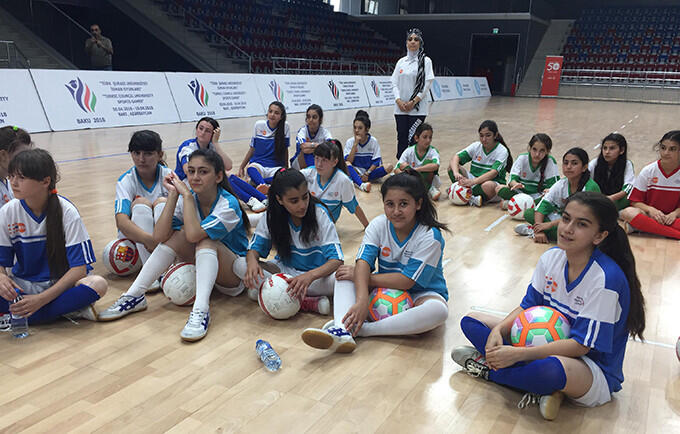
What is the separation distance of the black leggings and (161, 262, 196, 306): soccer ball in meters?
4.26

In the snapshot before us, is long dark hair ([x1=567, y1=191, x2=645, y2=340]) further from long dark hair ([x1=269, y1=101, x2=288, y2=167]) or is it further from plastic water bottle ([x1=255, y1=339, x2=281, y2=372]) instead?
long dark hair ([x1=269, y1=101, x2=288, y2=167])

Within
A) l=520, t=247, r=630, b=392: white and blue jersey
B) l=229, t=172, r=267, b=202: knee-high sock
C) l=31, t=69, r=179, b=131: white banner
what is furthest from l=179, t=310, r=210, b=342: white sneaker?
l=31, t=69, r=179, b=131: white banner

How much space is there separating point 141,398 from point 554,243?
3654 mm

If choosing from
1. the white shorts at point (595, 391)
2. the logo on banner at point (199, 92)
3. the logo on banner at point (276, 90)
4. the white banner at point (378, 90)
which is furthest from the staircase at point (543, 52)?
the white shorts at point (595, 391)

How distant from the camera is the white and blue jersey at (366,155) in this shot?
22.2ft

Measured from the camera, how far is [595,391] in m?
2.16

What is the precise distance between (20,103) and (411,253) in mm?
8041

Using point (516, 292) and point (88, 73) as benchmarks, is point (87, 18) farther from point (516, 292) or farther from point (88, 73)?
point (516, 292)

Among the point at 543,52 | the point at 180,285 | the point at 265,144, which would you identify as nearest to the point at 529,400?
the point at 180,285

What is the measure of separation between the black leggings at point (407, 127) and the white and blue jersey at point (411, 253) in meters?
4.04

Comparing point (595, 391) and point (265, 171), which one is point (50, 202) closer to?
point (595, 391)

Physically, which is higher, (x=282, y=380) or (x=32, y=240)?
(x=32, y=240)

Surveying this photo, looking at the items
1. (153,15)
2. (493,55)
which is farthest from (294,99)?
(493,55)

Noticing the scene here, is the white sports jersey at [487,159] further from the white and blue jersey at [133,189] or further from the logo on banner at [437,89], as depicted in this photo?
the logo on banner at [437,89]
